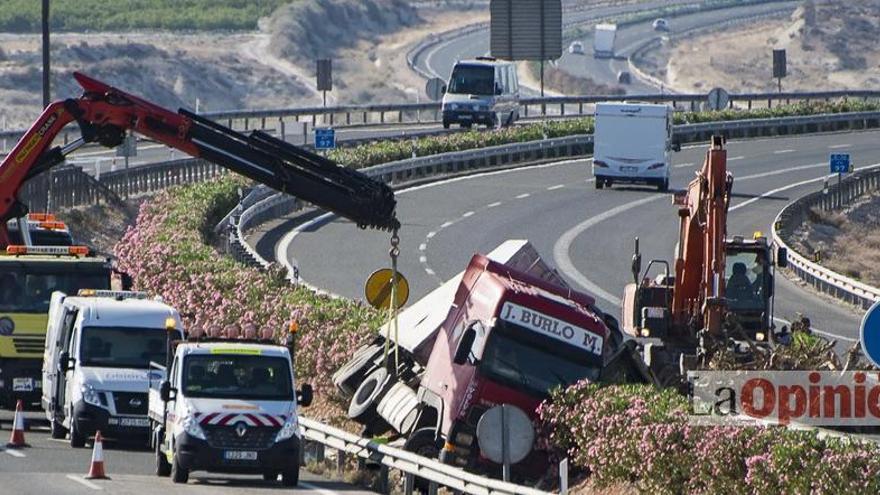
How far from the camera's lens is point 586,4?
193750mm

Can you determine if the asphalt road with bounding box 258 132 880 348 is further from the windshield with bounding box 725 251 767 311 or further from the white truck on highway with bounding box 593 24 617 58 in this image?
the white truck on highway with bounding box 593 24 617 58

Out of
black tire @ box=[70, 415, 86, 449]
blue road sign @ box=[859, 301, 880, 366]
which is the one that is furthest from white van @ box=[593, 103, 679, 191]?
blue road sign @ box=[859, 301, 880, 366]

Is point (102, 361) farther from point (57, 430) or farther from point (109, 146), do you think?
point (109, 146)

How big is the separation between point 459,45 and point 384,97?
65.2 feet

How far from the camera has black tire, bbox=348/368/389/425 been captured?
2680 cm

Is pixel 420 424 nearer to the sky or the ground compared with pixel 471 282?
nearer to the ground

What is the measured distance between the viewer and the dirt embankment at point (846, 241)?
188 ft

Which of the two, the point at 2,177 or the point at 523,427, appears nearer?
the point at 523,427

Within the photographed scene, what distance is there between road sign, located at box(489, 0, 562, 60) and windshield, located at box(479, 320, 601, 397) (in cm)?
7013

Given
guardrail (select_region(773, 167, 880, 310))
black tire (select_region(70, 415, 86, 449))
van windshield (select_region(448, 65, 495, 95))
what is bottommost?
guardrail (select_region(773, 167, 880, 310))

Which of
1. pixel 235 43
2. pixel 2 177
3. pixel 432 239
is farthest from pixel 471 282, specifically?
pixel 235 43

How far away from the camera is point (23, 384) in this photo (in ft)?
107

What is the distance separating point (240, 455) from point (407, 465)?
Answer: 7.10 feet

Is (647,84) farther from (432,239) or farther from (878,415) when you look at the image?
(878,415)
